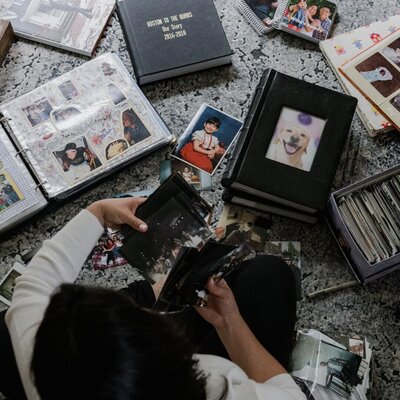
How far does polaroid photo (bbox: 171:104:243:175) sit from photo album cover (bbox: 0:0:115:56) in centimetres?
32

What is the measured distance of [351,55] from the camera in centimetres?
127

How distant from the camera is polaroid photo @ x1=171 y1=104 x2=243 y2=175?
1193 mm

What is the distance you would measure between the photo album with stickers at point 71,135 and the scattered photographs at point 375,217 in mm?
426

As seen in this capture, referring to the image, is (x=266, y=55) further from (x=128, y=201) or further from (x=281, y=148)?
(x=128, y=201)

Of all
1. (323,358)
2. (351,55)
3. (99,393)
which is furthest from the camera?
(351,55)

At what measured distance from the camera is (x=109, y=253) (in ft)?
3.73

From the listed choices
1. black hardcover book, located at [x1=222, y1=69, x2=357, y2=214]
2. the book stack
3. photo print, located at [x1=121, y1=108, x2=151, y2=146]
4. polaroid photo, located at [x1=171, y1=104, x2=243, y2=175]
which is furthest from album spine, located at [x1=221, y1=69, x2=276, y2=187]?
the book stack

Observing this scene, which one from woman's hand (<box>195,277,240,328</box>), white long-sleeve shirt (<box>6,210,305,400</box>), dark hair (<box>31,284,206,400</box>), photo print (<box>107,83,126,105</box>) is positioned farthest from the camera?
photo print (<box>107,83,126,105</box>)

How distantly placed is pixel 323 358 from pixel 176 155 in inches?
21.1

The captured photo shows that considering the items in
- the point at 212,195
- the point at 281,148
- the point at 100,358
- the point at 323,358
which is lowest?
the point at 323,358

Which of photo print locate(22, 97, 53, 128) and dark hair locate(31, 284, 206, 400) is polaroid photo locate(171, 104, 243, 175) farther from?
dark hair locate(31, 284, 206, 400)

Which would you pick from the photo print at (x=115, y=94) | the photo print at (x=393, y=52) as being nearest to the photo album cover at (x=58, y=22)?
the photo print at (x=115, y=94)

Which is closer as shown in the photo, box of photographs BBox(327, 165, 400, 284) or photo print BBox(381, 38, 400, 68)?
box of photographs BBox(327, 165, 400, 284)

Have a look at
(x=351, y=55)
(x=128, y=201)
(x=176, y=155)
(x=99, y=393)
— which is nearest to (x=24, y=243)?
(x=128, y=201)
